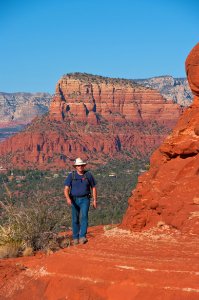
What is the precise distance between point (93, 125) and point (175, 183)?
346 feet

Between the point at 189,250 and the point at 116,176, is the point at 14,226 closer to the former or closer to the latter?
the point at 189,250

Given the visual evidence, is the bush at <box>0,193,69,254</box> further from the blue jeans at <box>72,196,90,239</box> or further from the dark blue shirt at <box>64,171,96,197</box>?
the dark blue shirt at <box>64,171,96,197</box>

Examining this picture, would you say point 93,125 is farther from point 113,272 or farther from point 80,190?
point 113,272

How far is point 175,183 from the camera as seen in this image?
11758mm

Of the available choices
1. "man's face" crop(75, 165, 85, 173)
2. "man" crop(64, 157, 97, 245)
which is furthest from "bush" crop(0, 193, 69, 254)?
"man's face" crop(75, 165, 85, 173)

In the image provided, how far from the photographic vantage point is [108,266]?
28.1 feet

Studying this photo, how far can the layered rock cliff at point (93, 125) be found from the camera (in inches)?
4296

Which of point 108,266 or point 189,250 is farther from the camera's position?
point 189,250

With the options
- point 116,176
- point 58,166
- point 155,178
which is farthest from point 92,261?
point 58,166

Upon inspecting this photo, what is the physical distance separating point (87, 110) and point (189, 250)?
11085 cm

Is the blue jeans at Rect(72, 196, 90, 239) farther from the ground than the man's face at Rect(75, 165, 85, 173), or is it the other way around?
the man's face at Rect(75, 165, 85, 173)

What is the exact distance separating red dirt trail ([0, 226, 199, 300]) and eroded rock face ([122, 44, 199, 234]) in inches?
22.8

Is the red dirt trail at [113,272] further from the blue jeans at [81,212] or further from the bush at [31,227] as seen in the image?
the bush at [31,227]

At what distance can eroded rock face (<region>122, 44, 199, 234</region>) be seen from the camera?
11102 millimetres
